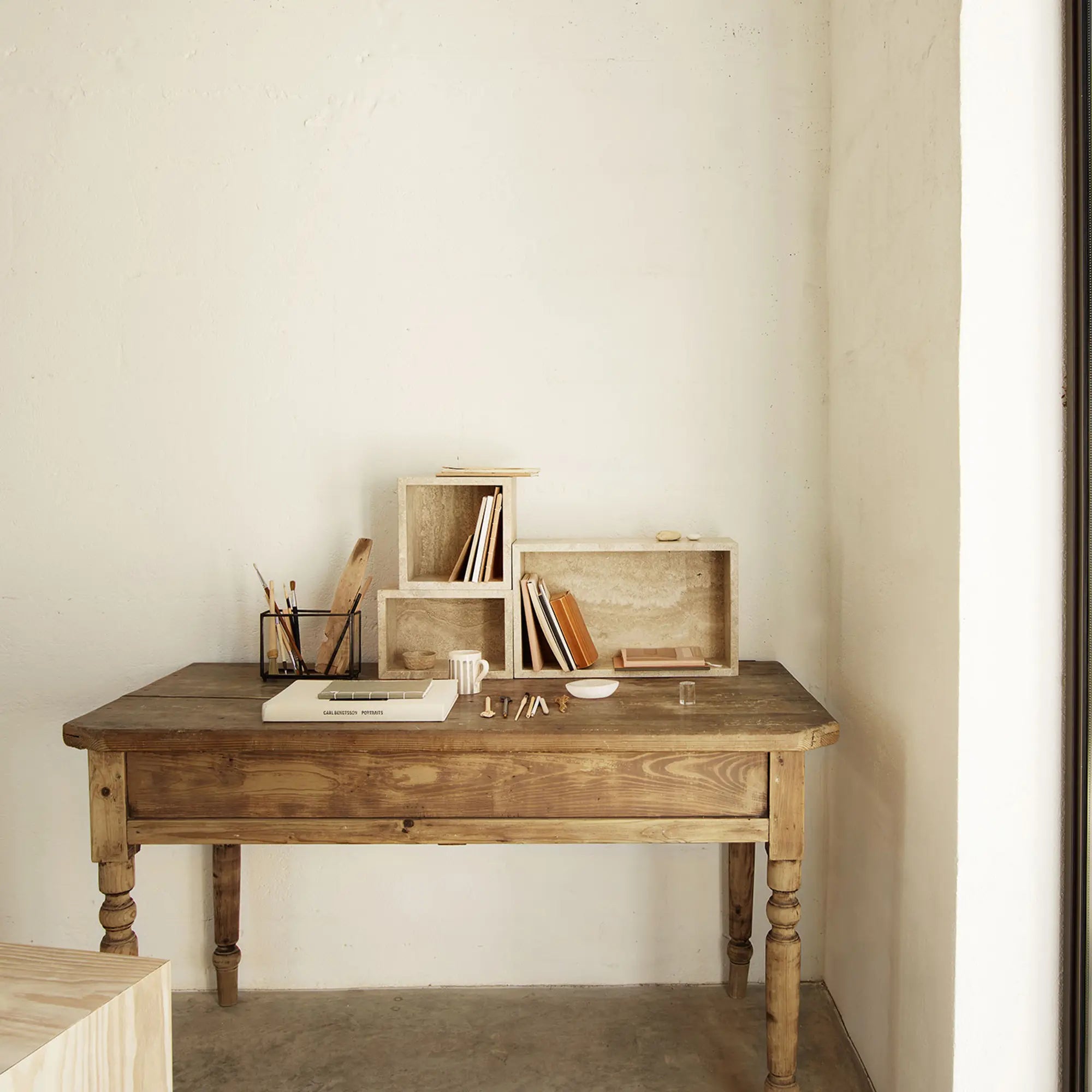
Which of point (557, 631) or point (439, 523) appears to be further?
point (439, 523)

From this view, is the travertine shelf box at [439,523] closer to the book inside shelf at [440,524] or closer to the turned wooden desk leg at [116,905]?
the book inside shelf at [440,524]

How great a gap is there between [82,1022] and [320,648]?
166cm

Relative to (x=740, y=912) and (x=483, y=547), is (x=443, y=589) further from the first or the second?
(x=740, y=912)

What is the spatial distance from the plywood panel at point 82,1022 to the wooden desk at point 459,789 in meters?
1.03

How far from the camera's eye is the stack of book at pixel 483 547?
2.24m

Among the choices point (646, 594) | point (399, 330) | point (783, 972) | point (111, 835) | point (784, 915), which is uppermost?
point (399, 330)

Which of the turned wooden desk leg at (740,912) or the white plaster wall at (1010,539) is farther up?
the white plaster wall at (1010,539)

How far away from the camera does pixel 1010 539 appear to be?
1.64m

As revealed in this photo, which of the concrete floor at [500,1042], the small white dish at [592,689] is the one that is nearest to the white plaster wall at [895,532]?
the concrete floor at [500,1042]

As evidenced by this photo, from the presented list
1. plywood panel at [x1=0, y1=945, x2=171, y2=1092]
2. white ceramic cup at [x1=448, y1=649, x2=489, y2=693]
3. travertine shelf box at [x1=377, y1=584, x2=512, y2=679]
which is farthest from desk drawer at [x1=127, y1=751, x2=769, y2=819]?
plywood panel at [x1=0, y1=945, x2=171, y2=1092]

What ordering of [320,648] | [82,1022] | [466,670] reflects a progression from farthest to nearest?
[320,648], [466,670], [82,1022]

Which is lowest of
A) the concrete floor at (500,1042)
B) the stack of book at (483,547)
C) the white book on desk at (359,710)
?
the concrete floor at (500,1042)

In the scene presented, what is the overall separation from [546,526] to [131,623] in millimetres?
1149

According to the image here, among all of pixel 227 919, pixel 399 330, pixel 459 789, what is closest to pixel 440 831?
pixel 459 789
